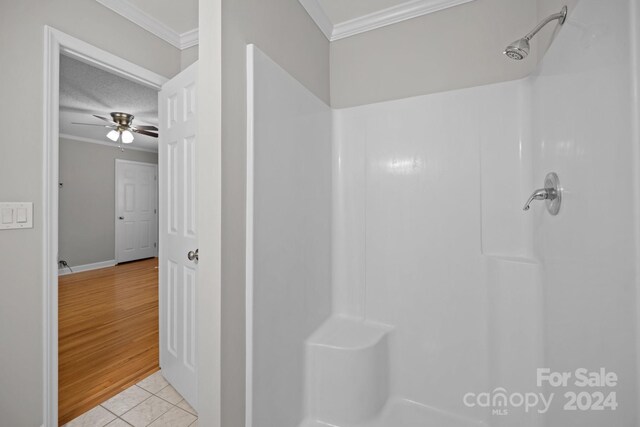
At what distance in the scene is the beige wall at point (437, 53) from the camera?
1563mm

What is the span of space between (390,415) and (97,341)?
2.56 m

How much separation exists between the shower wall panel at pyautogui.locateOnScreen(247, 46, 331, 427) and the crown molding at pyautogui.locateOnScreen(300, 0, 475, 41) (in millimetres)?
554

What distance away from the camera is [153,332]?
2734 mm

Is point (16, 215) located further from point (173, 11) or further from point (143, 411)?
point (173, 11)

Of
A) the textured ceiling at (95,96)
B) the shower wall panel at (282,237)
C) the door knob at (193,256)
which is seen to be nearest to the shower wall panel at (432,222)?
the shower wall panel at (282,237)

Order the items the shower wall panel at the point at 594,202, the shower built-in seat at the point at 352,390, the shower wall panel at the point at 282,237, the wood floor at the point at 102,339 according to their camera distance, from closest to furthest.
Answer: the shower wall panel at the point at 594,202 < the shower wall panel at the point at 282,237 < the shower built-in seat at the point at 352,390 < the wood floor at the point at 102,339

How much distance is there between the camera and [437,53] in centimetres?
174

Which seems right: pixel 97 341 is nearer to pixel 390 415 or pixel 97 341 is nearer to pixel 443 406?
pixel 390 415

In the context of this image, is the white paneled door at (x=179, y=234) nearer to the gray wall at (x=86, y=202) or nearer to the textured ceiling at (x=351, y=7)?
the textured ceiling at (x=351, y=7)

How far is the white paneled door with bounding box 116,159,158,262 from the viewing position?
577 cm

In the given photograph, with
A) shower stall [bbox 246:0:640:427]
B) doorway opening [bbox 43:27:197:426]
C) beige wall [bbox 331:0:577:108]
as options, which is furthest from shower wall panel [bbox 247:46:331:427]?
doorway opening [bbox 43:27:197:426]

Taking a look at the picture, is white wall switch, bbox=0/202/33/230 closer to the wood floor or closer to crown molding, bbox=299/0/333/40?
the wood floor

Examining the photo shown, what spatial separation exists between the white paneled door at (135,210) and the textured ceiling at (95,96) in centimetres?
140

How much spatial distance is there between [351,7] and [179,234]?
1.82m
